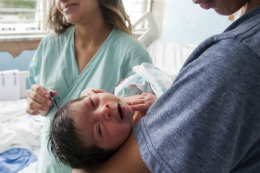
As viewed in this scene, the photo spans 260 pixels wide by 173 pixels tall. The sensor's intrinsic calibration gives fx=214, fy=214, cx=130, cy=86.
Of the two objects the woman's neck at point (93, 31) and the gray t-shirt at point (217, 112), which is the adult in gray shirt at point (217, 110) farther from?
the woman's neck at point (93, 31)

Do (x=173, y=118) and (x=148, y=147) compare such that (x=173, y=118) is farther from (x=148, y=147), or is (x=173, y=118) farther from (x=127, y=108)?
(x=127, y=108)

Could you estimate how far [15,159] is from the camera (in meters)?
1.92

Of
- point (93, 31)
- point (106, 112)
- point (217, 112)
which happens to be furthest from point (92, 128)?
point (93, 31)

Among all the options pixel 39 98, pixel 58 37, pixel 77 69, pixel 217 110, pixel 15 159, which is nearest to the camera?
pixel 217 110

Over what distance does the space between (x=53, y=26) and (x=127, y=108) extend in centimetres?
111

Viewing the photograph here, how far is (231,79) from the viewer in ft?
1.41

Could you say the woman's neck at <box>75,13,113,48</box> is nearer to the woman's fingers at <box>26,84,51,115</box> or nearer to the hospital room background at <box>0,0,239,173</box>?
the woman's fingers at <box>26,84,51,115</box>

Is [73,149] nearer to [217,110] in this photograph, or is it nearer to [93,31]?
[217,110]

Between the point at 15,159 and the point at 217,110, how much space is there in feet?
6.55

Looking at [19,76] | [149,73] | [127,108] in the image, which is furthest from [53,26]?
[19,76]

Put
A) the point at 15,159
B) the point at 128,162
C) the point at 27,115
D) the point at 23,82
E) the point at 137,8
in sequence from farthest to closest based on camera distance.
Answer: the point at 137,8 → the point at 23,82 → the point at 27,115 → the point at 15,159 → the point at 128,162

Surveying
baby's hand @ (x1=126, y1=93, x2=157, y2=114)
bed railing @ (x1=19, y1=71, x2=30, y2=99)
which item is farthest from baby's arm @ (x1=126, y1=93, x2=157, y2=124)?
bed railing @ (x1=19, y1=71, x2=30, y2=99)

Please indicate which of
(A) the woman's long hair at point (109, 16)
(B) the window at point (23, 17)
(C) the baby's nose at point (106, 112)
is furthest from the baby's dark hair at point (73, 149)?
(B) the window at point (23, 17)

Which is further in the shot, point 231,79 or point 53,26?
point 53,26
